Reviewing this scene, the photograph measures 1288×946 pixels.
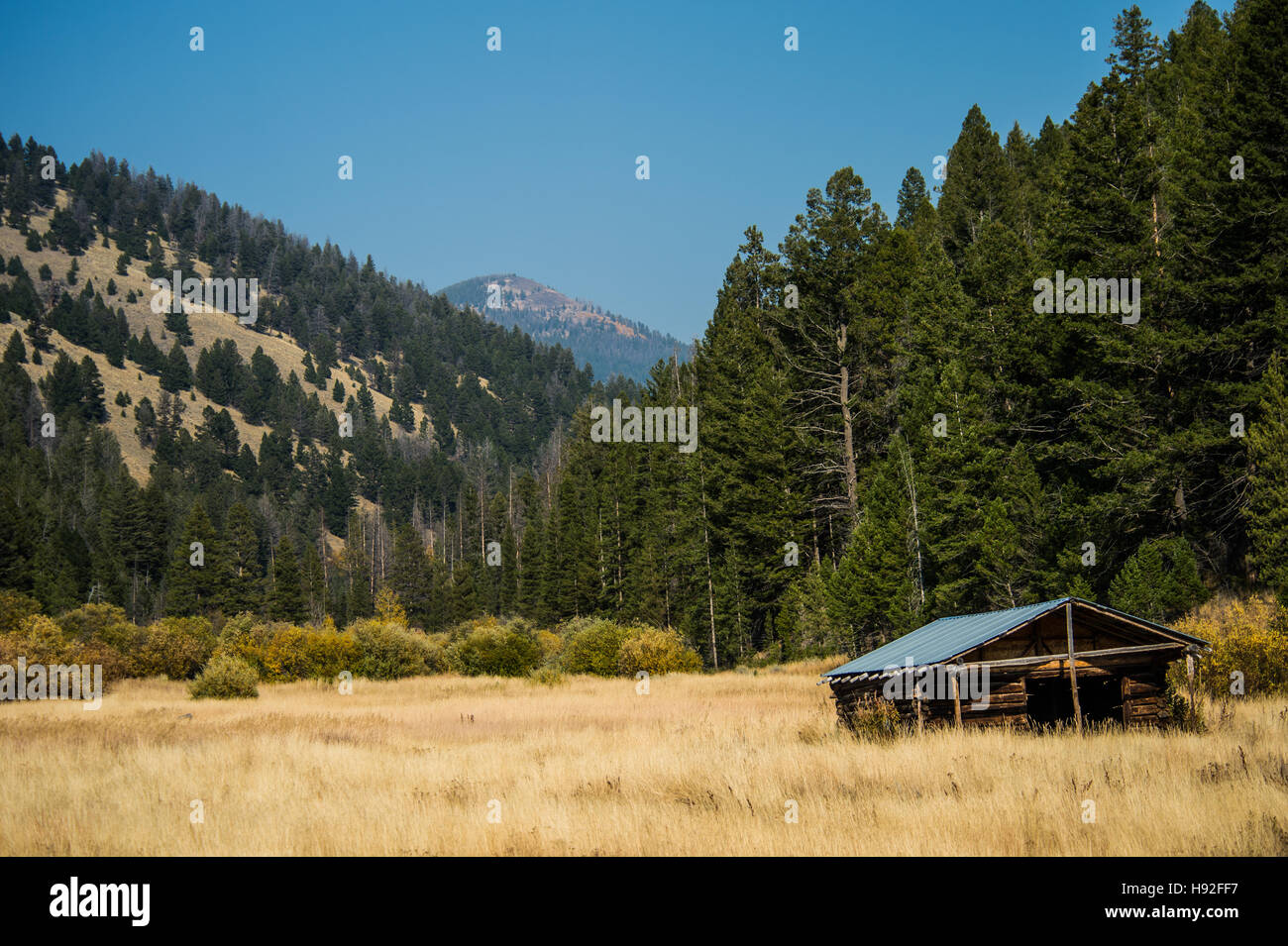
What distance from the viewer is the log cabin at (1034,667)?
Result: 17.4 m

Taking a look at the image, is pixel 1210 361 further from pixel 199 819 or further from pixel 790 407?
pixel 199 819

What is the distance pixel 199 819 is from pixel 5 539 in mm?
83249

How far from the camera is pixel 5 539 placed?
78.9 meters

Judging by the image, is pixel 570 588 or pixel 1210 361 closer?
pixel 1210 361

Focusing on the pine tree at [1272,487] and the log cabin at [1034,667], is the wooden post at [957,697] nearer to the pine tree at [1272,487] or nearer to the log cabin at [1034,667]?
the log cabin at [1034,667]

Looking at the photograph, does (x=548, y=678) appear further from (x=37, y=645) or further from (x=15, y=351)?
(x=15, y=351)

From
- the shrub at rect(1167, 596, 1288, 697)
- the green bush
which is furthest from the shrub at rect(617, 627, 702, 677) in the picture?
the green bush

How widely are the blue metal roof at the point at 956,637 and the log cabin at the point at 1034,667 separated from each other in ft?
0.14

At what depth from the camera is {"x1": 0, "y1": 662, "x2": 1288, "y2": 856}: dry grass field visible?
32.8 ft

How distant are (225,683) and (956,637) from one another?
2717 centimetres

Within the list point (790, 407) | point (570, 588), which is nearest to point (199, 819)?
point (790, 407)

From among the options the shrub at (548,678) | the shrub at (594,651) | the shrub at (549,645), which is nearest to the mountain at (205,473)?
the shrub at (549,645)

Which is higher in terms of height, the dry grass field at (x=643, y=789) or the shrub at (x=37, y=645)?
the shrub at (x=37, y=645)

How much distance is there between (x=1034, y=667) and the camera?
17969mm
